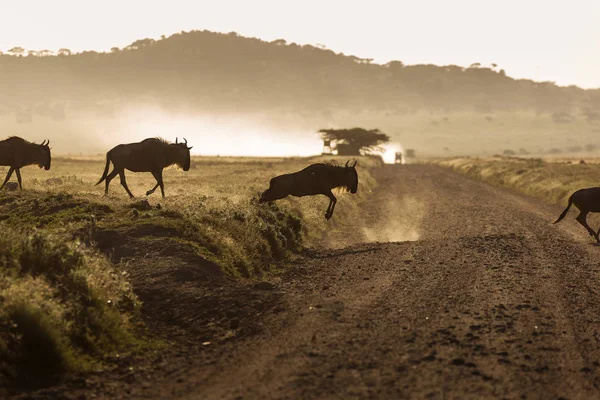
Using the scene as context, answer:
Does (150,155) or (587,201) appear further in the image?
(150,155)

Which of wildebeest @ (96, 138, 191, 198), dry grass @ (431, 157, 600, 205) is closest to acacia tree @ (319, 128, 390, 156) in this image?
dry grass @ (431, 157, 600, 205)

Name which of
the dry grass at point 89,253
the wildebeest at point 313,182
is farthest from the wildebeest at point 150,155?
the wildebeest at point 313,182

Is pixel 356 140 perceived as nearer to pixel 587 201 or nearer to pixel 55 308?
pixel 587 201

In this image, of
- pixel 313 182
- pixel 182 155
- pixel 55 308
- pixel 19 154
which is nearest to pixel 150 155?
pixel 182 155

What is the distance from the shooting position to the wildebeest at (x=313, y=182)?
71.3 ft

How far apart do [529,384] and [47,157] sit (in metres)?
22.6

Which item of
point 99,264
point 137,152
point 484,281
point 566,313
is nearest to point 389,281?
point 484,281

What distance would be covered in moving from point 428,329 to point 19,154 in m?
20.1

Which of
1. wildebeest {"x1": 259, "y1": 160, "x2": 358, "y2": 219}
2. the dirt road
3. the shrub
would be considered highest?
wildebeest {"x1": 259, "y1": 160, "x2": 358, "y2": 219}

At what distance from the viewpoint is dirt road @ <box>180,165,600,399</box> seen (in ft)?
26.5

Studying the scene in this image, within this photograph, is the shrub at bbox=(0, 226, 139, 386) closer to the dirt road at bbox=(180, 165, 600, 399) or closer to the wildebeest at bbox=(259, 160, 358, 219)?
the dirt road at bbox=(180, 165, 600, 399)

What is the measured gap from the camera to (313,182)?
21.7 meters

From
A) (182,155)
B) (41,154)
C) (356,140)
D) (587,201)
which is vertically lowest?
(587,201)

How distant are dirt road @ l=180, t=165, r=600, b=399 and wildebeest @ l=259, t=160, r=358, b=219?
275 centimetres
